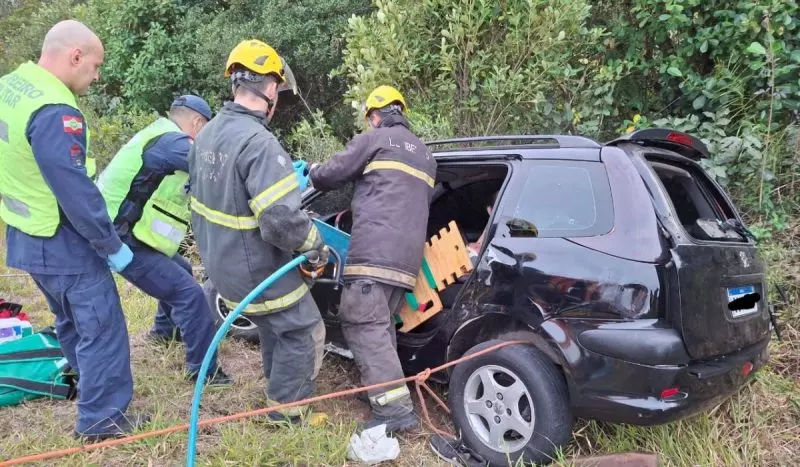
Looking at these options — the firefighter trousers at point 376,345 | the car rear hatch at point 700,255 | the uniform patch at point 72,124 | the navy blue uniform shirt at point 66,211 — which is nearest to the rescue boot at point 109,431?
the navy blue uniform shirt at point 66,211

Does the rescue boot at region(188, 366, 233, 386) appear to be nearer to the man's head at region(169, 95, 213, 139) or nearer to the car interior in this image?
the car interior

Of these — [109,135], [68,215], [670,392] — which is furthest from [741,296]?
[109,135]

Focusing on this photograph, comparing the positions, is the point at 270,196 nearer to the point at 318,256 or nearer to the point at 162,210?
the point at 318,256

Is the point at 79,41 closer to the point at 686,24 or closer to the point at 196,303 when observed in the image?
the point at 196,303

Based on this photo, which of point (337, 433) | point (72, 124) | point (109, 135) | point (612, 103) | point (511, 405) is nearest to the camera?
point (72, 124)

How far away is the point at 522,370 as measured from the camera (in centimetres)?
258

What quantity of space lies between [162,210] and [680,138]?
2935 mm

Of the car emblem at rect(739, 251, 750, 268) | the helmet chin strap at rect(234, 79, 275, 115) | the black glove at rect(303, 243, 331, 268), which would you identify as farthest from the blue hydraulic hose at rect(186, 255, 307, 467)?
the car emblem at rect(739, 251, 750, 268)

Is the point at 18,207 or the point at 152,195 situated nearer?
the point at 18,207

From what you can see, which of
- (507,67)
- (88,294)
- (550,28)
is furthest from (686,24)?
(88,294)

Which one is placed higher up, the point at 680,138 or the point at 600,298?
the point at 680,138

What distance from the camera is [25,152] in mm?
2588

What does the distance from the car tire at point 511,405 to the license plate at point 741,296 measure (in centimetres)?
81

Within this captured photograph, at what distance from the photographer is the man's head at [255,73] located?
9.37 ft
